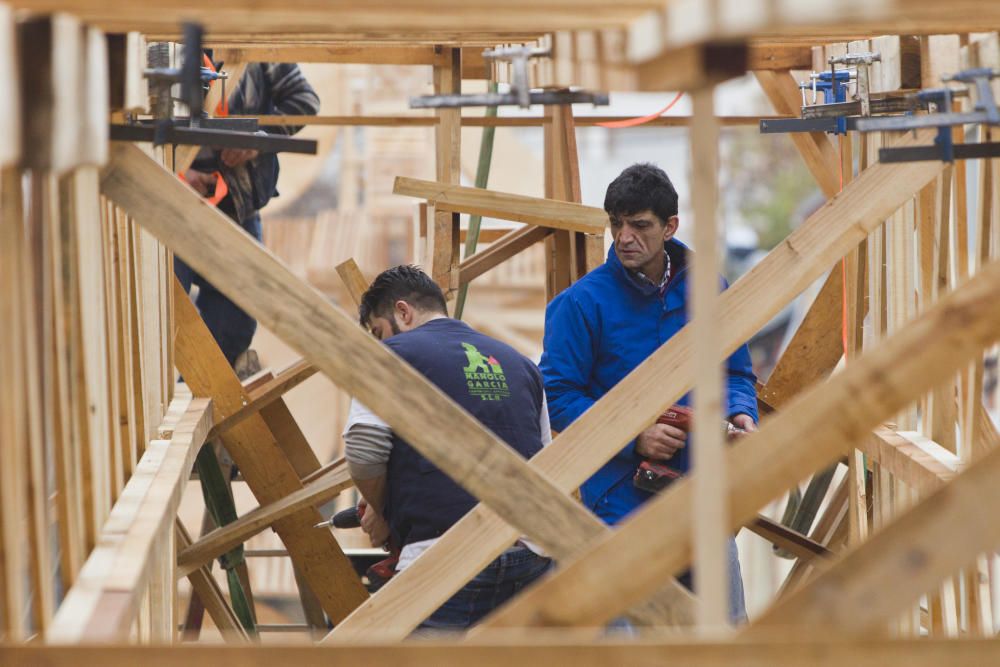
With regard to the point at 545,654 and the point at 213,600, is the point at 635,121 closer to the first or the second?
the point at 213,600

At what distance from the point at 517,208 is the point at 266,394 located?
4.51ft

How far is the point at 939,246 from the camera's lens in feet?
14.3

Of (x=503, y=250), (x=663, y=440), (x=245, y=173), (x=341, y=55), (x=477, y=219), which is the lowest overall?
(x=663, y=440)

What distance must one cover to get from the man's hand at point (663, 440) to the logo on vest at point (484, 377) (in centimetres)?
54

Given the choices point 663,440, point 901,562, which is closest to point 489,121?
point 663,440

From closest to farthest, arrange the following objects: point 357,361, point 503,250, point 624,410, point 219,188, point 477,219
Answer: point 357,361 → point 624,410 → point 503,250 → point 219,188 → point 477,219

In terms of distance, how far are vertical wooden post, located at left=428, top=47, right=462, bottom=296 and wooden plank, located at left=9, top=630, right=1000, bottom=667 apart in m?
3.68

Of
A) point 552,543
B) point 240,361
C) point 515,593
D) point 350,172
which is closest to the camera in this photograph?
point 552,543

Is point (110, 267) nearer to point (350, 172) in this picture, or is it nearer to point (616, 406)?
point (616, 406)

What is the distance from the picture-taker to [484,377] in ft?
14.3

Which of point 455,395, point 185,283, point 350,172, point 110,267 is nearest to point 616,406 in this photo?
point 455,395

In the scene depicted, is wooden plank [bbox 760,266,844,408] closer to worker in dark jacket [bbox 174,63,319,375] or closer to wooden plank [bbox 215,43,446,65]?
wooden plank [bbox 215,43,446,65]

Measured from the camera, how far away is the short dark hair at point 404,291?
4.64 m

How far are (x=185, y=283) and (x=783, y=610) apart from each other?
5430 mm
